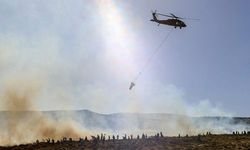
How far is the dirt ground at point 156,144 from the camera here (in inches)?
2672

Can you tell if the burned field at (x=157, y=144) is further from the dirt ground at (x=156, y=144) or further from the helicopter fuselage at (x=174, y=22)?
the helicopter fuselage at (x=174, y=22)

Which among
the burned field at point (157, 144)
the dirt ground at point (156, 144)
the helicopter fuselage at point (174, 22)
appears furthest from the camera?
the helicopter fuselage at point (174, 22)

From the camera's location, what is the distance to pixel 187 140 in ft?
239

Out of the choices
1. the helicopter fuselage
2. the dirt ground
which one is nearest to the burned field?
the dirt ground

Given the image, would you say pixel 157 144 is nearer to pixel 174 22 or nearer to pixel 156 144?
pixel 156 144

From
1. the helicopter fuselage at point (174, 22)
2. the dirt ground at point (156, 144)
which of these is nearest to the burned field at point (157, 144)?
the dirt ground at point (156, 144)

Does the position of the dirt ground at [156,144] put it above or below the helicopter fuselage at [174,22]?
below

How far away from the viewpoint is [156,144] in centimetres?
7000

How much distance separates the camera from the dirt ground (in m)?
67.9

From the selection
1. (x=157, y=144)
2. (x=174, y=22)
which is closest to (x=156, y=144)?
(x=157, y=144)

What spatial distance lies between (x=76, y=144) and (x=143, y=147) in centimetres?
1059

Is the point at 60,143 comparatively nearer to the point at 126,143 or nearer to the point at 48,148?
the point at 48,148

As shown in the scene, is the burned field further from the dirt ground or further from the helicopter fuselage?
the helicopter fuselage

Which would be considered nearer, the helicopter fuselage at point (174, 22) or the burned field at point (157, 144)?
the burned field at point (157, 144)
